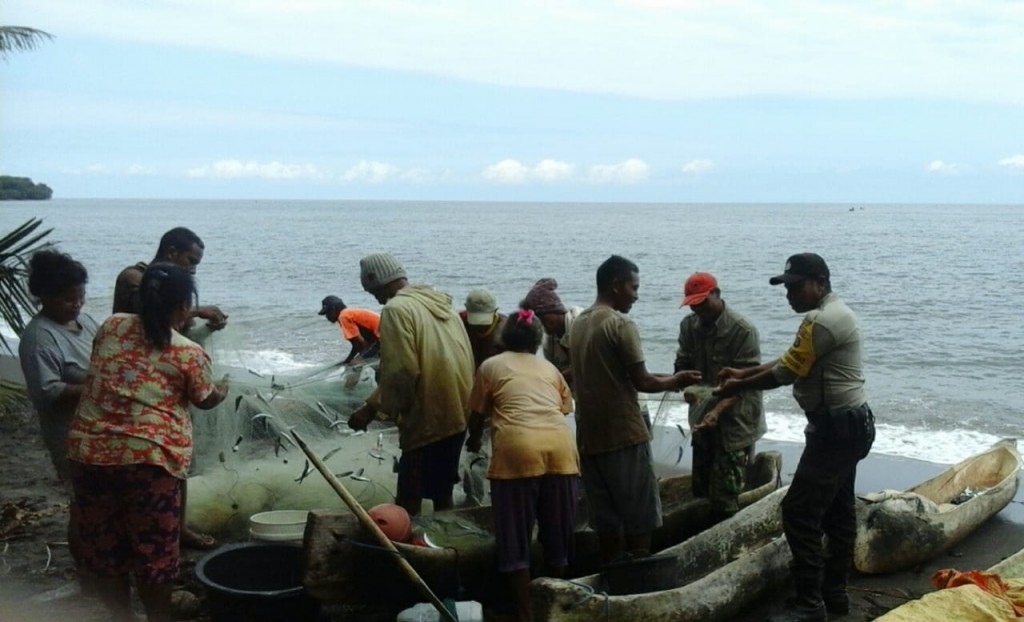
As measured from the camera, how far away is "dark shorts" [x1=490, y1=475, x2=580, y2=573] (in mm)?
4957

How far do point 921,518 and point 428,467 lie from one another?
348cm

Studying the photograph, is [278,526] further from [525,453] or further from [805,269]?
[805,269]

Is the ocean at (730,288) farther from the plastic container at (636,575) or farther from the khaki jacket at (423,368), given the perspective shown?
the plastic container at (636,575)

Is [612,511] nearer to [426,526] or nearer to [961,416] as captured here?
[426,526]

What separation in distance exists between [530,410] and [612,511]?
97 cm

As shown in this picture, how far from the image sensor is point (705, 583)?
5.40 meters

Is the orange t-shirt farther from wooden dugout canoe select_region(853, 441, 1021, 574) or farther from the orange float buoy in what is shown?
wooden dugout canoe select_region(853, 441, 1021, 574)

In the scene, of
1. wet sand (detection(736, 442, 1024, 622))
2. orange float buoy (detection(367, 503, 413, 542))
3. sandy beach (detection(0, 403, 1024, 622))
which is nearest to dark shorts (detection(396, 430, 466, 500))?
orange float buoy (detection(367, 503, 413, 542))

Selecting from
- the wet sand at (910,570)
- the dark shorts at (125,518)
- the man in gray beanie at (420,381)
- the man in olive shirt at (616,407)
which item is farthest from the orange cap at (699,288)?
the dark shorts at (125,518)

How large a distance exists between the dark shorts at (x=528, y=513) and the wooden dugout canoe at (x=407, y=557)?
0.35 m

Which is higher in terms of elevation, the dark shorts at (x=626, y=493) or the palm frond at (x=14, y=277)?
the palm frond at (x=14, y=277)

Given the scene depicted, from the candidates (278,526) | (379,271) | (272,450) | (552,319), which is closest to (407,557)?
(278,526)

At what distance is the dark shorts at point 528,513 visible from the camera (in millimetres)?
4957

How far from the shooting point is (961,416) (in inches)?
562
